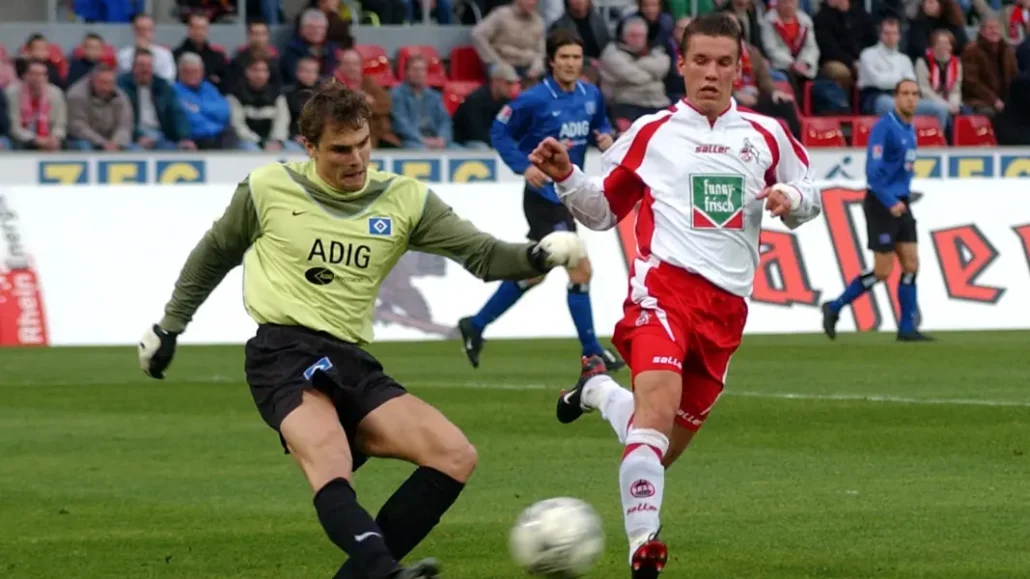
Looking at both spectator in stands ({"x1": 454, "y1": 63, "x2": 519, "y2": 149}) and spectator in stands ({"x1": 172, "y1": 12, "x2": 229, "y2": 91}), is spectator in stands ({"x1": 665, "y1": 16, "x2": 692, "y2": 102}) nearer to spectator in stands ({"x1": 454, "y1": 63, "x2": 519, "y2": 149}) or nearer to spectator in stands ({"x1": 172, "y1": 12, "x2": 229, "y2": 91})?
spectator in stands ({"x1": 454, "y1": 63, "x2": 519, "y2": 149})

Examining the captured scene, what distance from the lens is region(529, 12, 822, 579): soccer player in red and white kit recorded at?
7395 millimetres

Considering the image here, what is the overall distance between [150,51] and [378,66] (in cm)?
303

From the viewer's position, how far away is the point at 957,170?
23.2 metres

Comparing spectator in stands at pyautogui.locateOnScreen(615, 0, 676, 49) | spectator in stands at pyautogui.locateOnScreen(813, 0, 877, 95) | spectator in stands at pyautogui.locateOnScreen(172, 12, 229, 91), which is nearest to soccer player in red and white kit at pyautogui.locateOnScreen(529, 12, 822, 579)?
spectator in stands at pyautogui.locateOnScreen(172, 12, 229, 91)

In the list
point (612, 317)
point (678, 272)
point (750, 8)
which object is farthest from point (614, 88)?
point (678, 272)

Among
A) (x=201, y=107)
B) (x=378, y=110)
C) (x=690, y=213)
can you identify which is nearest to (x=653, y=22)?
(x=378, y=110)

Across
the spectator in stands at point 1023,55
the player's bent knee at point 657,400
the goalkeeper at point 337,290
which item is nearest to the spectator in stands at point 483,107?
the spectator in stands at point 1023,55

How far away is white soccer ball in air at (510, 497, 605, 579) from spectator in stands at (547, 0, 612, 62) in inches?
718

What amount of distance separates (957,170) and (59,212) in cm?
1014

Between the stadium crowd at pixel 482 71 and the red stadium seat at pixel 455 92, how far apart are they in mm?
23

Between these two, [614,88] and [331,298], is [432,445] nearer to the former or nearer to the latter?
[331,298]

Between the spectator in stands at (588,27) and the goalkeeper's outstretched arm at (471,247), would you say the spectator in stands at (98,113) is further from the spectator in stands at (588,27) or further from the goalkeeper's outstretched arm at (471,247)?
the goalkeeper's outstretched arm at (471,247)

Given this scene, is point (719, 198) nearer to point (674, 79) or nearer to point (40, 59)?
point (40, 59)

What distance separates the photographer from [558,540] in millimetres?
6523
